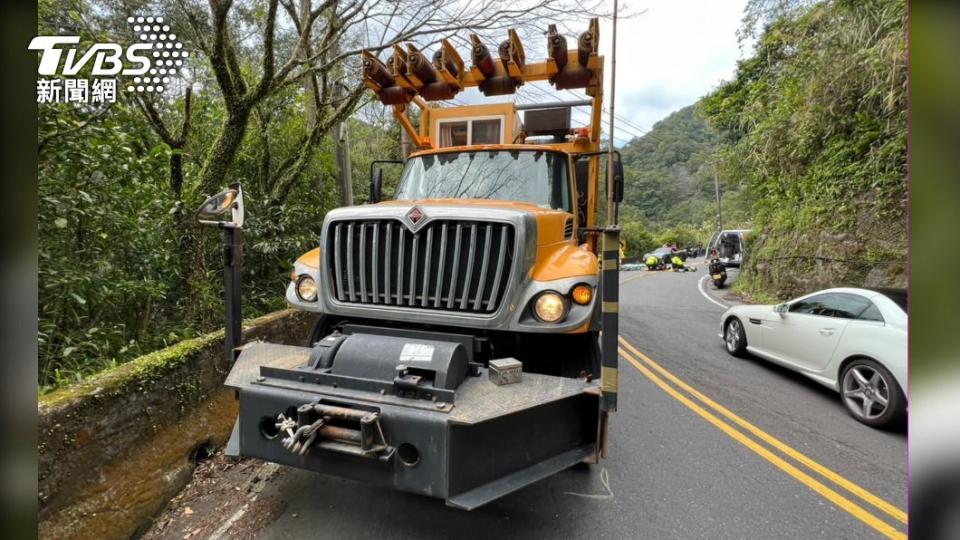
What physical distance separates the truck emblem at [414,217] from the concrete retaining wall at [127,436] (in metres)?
1.92

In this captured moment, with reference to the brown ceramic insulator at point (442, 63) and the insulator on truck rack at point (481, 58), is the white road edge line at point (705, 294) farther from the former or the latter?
the brown ceramic insulator at point (442, 63)

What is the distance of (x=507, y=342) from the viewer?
288cm

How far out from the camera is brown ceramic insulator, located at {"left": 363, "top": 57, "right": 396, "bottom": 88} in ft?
14.6

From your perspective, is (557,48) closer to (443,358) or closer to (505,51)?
(505,51)

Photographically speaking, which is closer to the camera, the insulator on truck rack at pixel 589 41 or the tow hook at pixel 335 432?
the tow hook at pixel 335 432

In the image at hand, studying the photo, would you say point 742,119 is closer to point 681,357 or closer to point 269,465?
point 681,357

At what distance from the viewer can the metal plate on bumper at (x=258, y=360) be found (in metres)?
2.49

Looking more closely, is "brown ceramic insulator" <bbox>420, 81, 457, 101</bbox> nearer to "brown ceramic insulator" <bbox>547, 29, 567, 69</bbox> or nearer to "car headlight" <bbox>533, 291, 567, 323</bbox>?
"brown ceramic insulator" <bbox>547, 29, 567, 69</bbox>

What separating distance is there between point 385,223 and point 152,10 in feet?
18.4

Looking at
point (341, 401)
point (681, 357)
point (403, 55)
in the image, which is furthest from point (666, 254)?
point (341, 401)

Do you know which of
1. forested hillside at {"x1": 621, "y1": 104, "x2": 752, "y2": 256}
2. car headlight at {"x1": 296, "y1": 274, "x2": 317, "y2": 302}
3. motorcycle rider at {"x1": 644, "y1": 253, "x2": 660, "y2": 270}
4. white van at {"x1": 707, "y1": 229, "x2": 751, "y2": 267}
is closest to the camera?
car headlight at {"x1": 296, "y1": 274, "x2": 317, "y2": 302}

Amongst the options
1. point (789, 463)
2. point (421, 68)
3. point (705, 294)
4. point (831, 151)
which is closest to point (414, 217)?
point (421, 68)

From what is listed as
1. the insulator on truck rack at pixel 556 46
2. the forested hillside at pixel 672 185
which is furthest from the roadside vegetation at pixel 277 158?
the forested hillside at pixel 672 185

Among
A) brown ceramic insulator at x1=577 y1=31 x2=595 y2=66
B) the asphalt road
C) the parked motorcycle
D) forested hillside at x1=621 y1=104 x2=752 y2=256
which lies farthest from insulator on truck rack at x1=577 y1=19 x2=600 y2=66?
forested hillside at x1=621 y1=104 x2=752 y2=256
